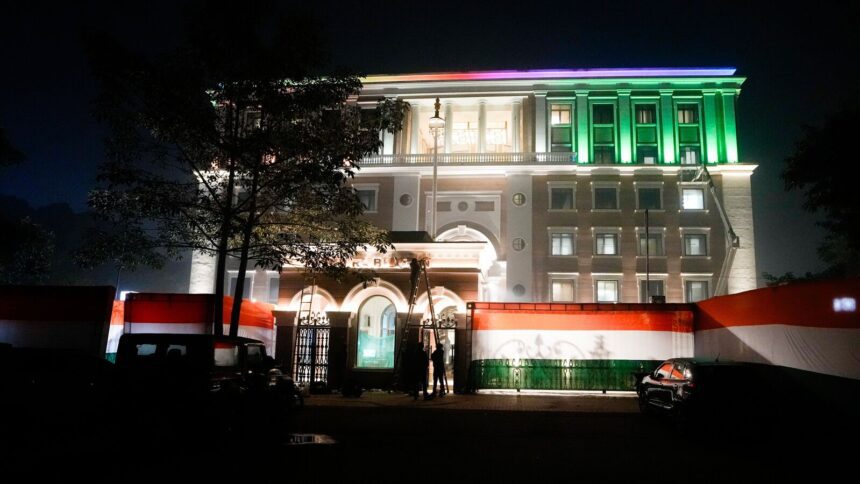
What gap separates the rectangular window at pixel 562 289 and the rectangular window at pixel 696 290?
24.1 feet

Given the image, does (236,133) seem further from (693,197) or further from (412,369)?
(693,197)

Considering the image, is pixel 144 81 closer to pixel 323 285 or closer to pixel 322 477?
pixel 323 285

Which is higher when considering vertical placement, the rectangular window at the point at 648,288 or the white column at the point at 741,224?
the white column at the point at 741,224

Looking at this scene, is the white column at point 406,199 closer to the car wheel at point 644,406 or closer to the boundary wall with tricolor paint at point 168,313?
the boundary wall with tricolor paint at point 168,313

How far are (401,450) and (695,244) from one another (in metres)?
35.3

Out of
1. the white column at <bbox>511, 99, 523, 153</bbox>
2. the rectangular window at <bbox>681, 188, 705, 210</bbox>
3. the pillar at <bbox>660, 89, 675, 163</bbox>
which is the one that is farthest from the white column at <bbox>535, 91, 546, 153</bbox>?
the rectangular window at <bbox>681, 188, 705, 210</bbox>

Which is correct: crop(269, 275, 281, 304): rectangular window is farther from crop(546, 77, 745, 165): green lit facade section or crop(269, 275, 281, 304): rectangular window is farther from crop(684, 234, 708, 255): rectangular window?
crop(684, 234, 708, 255): rectangular window

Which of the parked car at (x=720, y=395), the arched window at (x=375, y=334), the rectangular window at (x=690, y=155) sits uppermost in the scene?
the rectangular window at (x=690, y=155)

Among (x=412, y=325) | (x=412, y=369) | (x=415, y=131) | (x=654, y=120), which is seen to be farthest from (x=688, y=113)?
(x=412, y=369)

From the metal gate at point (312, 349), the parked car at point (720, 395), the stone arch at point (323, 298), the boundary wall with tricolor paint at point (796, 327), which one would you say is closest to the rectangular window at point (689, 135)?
the boundary wall with tricolor paint at point (796, 327)

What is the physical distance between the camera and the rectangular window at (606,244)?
40000 millimetres

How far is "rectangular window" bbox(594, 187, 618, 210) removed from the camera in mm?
40750

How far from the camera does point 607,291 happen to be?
39344 millimetres

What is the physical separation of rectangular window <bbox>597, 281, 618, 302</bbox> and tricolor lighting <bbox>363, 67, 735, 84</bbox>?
A: 48.7 feet
